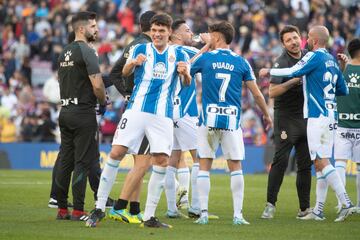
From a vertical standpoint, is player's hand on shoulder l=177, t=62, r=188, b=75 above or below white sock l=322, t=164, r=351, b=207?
above

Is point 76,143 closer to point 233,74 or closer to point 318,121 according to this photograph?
point 233,74

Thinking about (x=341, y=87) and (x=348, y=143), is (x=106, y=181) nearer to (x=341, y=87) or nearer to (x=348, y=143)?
(x=341, y=87)

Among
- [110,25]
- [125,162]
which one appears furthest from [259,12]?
[125,162]

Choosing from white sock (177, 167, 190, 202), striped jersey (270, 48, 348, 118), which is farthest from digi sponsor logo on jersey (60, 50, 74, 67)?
striped jersey (270, 48, 348, 118)

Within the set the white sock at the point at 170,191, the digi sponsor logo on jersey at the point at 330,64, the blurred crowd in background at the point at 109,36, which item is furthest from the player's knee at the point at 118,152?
the blurred crowd in background at the point at 109,36

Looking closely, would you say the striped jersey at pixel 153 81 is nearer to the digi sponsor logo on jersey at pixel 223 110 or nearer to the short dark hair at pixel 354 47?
the digi sponsor logo on jersey at pixel 223 110

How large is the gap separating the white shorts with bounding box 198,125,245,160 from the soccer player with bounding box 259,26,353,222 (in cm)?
124

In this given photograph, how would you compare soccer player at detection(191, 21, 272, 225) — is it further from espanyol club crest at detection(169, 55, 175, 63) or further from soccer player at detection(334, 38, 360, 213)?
soccer player at detection(334, 38, 360, 213)

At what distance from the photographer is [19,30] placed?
36.2 meters

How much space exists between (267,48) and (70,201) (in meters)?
17.1

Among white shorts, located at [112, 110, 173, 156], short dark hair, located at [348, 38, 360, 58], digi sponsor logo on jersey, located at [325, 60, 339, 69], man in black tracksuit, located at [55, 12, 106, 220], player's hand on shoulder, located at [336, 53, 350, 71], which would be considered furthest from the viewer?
short dark hair, located at [348, 38, 360, 58]

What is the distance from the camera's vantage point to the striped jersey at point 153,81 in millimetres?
12258

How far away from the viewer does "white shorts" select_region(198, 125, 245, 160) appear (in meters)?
12.8

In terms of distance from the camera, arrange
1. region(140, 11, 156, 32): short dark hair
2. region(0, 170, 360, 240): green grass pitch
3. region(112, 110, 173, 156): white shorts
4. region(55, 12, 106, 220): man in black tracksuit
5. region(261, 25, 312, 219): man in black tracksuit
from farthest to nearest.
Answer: region(261, 25, 312, 219): man in black tracksuit → region(140, 11, 156, 32): short dark hair → region(55, 12, 106, 220): man in black tracksuit → region(112, 110, 173, 156): white shorts → region(0, 170, 360, 240): green grass pitch
